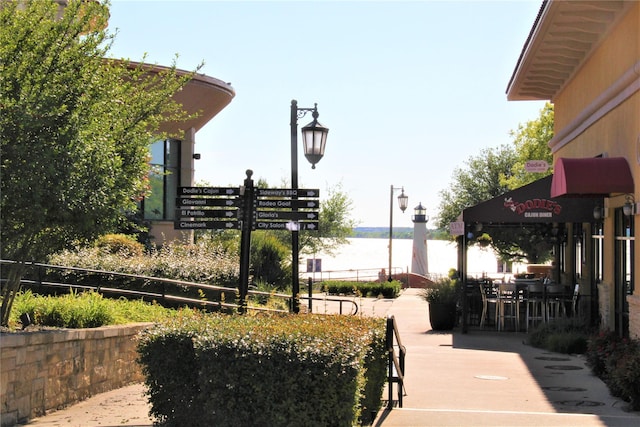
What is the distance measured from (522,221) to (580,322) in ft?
8.37

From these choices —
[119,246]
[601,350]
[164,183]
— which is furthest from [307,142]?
[164,183]

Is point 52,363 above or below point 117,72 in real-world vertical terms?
below

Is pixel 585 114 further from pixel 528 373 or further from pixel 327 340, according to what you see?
pixel 327 340

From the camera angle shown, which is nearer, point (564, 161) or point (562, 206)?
point (564, 161)

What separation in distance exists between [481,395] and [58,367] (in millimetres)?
5582

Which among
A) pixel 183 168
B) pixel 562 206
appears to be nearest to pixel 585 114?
pixel 562 206

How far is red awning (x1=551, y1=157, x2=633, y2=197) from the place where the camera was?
14.1 meters

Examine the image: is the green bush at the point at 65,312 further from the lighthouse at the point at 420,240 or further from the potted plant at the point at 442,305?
the lighthouse at the point at 420,240

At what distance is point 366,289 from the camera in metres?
37.6

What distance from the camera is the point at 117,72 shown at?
11.5 m

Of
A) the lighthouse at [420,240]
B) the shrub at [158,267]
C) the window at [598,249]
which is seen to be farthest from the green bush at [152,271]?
the lighthouse at [420,240]

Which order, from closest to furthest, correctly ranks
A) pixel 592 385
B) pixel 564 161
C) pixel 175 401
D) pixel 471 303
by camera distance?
pixel 175 401 < pixel 592 385 < pixel 564 161 < pixel 471 303

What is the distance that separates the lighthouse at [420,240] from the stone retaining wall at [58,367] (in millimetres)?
37199

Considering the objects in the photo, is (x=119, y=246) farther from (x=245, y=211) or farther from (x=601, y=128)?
(x=601, y=128)
